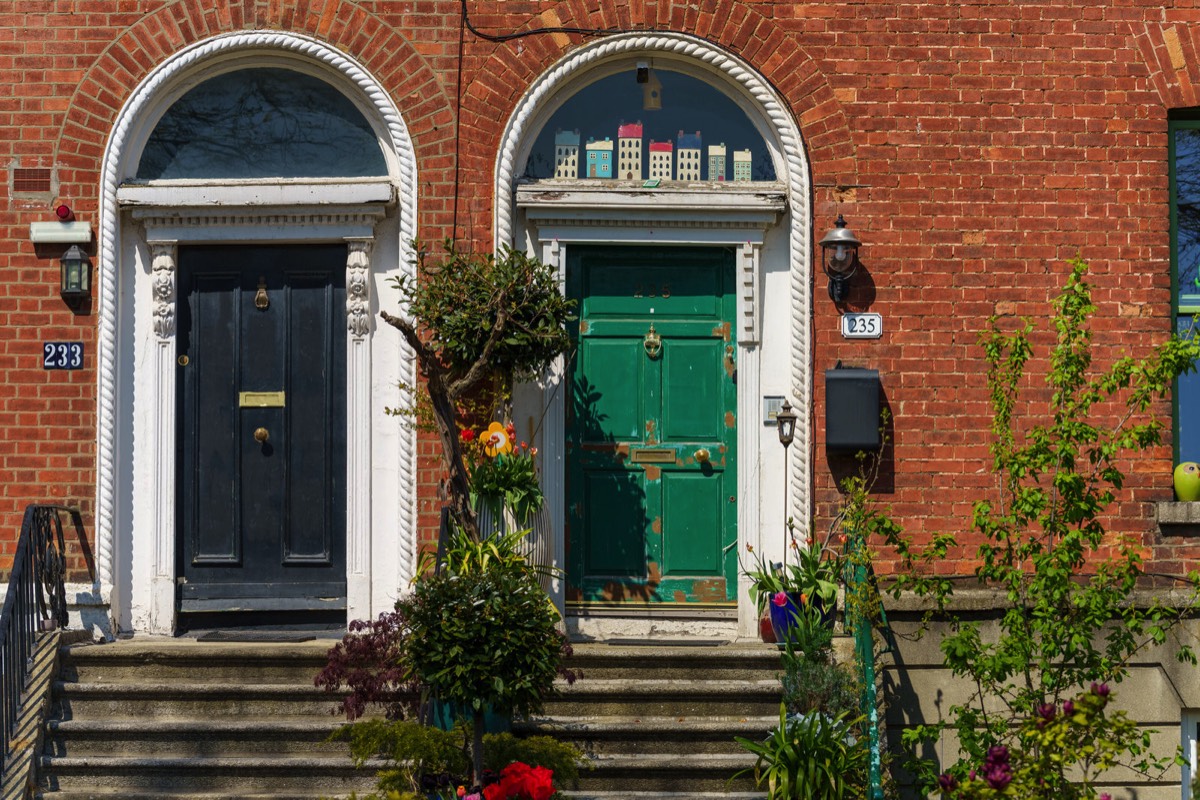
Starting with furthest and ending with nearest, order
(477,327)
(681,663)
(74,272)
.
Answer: (74,272), (477,327), (681,663)

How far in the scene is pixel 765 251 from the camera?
9148 mm

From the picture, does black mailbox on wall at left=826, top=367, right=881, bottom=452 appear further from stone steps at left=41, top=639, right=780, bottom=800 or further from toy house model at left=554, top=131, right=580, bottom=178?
toy house model at left=554, top=131, right=580, bottom=178

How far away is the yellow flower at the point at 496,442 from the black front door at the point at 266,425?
1056 mm

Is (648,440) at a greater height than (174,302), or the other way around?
(174,302)

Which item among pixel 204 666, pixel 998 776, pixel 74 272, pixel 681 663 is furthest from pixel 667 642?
pixel 74 272

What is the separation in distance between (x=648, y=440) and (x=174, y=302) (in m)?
3.00

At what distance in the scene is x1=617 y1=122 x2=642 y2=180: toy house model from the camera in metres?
9.17

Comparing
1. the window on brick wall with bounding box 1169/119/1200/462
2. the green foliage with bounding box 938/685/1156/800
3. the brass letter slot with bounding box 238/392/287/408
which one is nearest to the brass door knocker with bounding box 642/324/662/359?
the brass letter slot with bounding box 238/392/287/408

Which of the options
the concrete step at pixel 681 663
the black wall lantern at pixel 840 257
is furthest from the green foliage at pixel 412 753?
the black wall lantern at pixel 840 257

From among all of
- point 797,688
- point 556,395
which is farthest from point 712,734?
point 556,395

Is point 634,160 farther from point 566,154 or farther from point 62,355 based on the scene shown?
point 62,355

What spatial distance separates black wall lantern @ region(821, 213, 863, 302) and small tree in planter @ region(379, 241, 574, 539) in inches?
62.2

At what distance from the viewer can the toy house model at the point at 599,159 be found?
361 inches

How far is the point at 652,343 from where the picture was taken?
29.9 feet
